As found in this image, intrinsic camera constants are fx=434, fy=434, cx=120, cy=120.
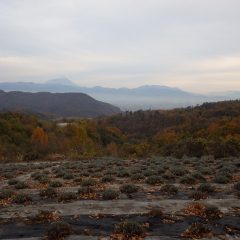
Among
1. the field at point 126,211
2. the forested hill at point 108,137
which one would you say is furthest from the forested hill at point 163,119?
the field at point 126,211

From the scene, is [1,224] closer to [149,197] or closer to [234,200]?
[149,197]

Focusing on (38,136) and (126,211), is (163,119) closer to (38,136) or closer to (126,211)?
(38,136)

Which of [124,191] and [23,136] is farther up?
[124,191]

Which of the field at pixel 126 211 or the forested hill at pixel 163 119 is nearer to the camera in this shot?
the field at pixel 126 211

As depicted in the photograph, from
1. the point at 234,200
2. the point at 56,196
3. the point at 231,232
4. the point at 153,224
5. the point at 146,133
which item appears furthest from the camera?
the point at 146,133

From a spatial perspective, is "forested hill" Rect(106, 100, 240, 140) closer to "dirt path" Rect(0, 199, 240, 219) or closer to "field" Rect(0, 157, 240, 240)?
"field" Rect(0, 157, 240, 240)

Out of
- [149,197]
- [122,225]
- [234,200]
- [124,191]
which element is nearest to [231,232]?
[122,225]

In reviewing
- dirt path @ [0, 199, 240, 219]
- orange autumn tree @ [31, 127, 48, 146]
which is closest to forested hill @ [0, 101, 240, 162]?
orange autumn tree @ [31, 127, 48, 146]

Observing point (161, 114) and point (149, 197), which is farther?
point (161, 114)

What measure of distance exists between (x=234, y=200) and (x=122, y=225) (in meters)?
4.65

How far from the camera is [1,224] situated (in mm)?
10906

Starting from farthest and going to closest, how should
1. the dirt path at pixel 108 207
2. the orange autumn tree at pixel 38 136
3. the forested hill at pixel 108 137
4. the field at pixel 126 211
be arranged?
the orange autumn tree at pixel 38 136
the forested hill at pixel 108 137
the dirt path at pixel 108 207
the field at pixel 126 211

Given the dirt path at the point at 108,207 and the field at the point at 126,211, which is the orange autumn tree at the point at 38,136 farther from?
the dirt path at the point at 108,207

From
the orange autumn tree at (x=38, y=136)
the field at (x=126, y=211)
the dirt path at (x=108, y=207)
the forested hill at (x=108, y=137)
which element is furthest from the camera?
the orange autumn tree at (x=38, y=136)
